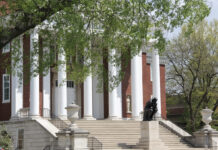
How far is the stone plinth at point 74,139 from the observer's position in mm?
23609

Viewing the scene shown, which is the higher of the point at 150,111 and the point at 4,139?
the point at 150,111

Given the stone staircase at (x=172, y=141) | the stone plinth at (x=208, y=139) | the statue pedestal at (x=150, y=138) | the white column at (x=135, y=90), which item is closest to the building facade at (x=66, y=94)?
the white column at (x=135, y=90)

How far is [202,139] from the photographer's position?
29.8 meters

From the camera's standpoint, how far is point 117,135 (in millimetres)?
28734

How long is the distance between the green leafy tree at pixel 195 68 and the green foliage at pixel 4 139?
1927cm

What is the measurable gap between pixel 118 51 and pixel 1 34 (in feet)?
23.2

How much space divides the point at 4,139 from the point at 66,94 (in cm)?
732

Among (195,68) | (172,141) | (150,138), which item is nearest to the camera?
(150,138)

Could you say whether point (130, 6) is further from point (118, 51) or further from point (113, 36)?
point (118, 51)

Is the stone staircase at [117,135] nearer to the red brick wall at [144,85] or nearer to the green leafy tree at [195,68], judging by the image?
the red brick wall at [144,85]

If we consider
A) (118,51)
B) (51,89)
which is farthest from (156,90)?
(118,51)

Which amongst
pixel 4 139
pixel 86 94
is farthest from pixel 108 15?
pixel 86 94

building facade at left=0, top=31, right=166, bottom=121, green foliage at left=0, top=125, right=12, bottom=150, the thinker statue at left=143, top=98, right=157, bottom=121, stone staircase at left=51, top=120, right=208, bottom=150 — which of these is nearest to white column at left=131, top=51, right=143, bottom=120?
building facade at left=0, top=31, right=166, bottom=121

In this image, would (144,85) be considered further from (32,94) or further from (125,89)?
(32,94)
